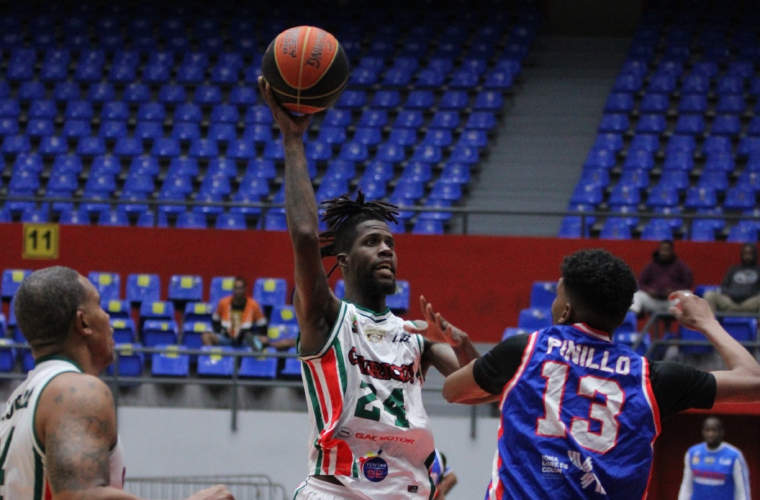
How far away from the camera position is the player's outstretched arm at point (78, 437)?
9.16 feet

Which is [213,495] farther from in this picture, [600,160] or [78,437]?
[600,160]

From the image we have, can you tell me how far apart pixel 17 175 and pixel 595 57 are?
10.6 m

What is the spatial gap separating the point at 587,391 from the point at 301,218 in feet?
4.16

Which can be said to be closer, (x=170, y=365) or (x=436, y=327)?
(x=436, y=327)

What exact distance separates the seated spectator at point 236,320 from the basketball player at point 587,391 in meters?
8.24

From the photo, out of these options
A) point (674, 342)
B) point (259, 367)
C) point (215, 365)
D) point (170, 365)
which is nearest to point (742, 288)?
point (674, 342)

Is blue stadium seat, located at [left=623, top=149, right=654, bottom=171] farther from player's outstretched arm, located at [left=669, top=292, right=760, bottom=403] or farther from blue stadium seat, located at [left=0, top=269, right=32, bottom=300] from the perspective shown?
player's outstretched arm, located at [left=669, top=292, right=760, bottom=403]

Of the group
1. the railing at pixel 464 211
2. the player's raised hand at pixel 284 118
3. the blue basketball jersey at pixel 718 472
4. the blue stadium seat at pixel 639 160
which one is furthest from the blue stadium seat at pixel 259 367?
Answer: the player's raised hand at pixel 284 118

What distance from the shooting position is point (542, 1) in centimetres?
2048

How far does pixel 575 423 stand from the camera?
3443mm

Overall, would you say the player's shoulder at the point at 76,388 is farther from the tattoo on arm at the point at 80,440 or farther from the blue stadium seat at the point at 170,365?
the blue stadium seat at the point at 170,365

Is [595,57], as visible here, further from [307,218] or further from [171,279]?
[307,218]

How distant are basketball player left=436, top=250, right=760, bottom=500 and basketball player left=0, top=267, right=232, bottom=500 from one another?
41.3 inches

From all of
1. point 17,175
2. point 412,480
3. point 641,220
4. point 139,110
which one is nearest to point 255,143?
point 139,110
